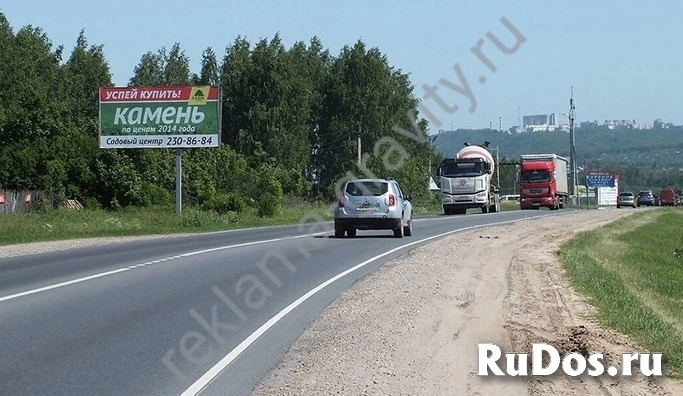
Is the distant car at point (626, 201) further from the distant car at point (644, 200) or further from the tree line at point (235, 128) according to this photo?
the tree line at point (235, 128)

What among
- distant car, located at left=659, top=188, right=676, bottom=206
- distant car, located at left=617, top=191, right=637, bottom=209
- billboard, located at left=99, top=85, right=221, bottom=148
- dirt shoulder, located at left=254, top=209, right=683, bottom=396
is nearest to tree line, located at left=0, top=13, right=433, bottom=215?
billboard, located at left=99, top=85, right=221, bottom=148

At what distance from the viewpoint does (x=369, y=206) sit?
30625 millimetres

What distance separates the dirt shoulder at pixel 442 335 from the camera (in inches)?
377

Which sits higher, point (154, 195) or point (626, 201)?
point (154, 195)

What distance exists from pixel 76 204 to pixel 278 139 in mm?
22500

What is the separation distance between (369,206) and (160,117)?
21.9m

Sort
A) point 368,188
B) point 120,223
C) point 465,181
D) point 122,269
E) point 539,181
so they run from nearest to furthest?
1. point 122,269
2. point 368,188
3. point 120,223
4. point 465,181
5. point 539,181

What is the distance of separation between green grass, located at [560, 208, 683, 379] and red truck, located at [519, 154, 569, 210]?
17997mm

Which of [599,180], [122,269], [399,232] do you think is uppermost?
[599,180]

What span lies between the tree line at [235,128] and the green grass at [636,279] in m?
18.9

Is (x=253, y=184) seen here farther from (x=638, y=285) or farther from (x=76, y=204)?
(x=638, y=285)

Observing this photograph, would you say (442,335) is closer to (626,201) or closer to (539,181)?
(539,181)

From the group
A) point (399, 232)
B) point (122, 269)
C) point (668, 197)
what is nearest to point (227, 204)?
point (399, 232)

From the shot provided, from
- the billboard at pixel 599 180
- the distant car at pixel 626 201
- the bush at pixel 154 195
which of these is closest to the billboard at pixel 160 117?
the bush at pixel 154 195
